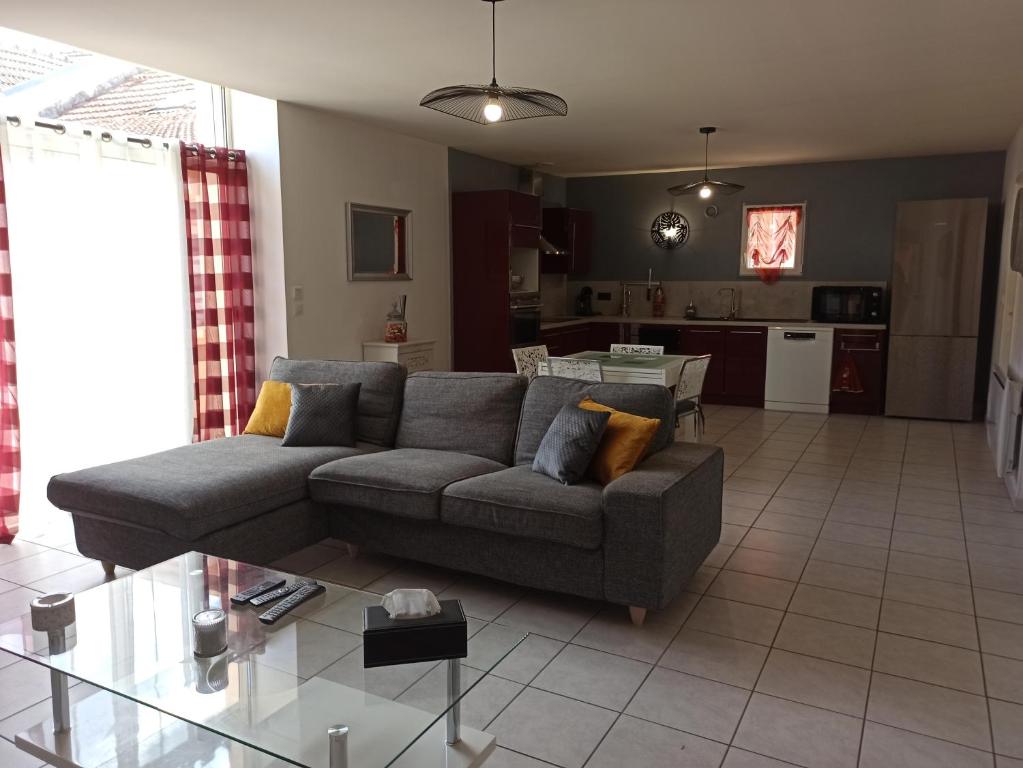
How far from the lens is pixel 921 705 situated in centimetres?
251

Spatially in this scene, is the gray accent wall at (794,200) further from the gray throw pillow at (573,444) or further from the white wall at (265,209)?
the gray throw pillow at (573,444)

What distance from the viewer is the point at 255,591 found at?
2482 mm

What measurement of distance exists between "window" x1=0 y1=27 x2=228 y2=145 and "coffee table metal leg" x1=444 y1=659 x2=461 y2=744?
3.84 m

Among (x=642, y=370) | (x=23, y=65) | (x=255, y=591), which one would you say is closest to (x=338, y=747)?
(x=255, y=591)

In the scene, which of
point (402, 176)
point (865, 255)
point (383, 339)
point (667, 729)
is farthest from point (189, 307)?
point (865, 255)

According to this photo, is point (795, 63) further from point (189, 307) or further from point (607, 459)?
point (189, 307)

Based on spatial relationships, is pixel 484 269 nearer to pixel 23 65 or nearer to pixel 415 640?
Answer: pixel 23 65

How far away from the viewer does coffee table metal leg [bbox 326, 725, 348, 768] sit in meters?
1.73

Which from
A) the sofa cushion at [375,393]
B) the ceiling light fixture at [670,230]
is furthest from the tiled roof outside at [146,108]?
the ceiling light fixture at [670,230]

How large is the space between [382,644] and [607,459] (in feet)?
5.10

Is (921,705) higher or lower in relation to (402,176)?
lower

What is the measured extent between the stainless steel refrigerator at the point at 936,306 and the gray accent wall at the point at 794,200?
633 mm

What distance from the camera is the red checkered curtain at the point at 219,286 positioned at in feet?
16.6

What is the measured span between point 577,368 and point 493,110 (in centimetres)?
232
